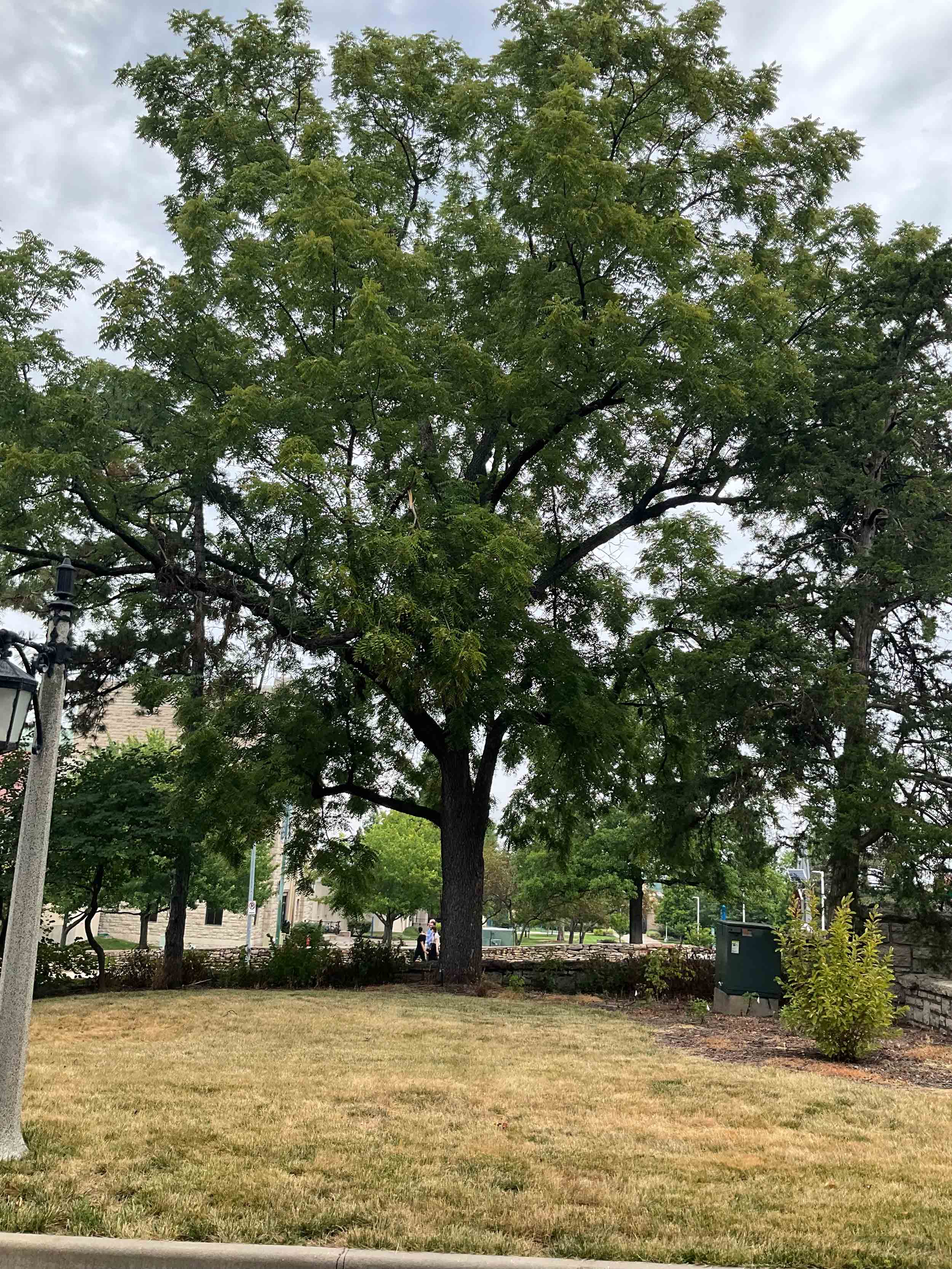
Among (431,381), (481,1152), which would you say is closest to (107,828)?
(431,381)

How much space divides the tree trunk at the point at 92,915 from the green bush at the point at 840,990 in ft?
39.1

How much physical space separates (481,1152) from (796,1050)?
20.4ft

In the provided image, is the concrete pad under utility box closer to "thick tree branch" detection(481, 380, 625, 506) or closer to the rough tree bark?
the rough tree bark

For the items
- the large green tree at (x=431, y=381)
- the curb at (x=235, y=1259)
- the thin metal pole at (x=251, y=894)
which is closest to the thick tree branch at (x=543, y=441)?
the large green tree at (x=431, y=381)

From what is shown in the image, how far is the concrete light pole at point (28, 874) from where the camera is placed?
243 inches

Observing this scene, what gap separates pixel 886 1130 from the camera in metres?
7.41

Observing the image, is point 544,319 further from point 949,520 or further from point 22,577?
point 22,577

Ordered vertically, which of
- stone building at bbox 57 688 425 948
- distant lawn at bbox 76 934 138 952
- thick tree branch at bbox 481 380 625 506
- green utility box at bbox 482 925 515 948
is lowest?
green utility box at bbox 482 925 515 948

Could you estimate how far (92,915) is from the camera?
18.9 metres

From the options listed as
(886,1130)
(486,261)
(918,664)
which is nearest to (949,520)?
(918,664)

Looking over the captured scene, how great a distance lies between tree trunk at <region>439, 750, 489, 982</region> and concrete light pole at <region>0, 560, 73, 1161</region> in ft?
38.3

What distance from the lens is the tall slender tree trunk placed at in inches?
701

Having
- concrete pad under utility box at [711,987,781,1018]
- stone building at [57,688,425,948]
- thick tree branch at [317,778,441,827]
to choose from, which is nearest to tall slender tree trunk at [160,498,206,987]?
thick tree branch at [317,778,441,827]

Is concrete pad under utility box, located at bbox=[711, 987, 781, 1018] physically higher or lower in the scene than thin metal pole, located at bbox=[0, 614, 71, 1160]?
lower
